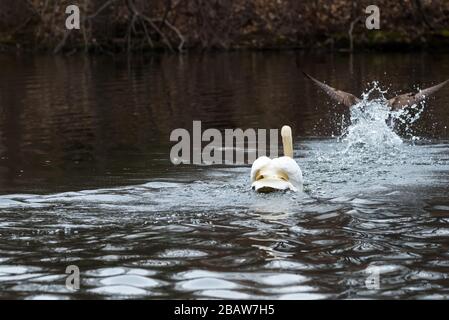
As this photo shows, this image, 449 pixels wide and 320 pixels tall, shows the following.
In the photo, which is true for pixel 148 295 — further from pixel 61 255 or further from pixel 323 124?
pixel 323 124

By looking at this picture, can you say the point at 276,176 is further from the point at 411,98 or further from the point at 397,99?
the point at 397,99

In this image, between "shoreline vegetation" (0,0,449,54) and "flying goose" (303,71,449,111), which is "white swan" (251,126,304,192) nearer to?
"flying goose" (303,71,449,111)

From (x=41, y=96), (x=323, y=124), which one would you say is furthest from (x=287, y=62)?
(x=323, y=124)

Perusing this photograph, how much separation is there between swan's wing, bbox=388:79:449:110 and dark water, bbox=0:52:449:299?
878mm

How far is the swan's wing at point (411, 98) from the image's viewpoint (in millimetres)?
18156

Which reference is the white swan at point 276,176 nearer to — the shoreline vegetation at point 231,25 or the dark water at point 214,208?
the dark water at point 214,208

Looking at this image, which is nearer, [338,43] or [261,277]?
[261,277]

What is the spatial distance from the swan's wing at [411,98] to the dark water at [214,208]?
2.88ft

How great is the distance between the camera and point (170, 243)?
38.3 ft

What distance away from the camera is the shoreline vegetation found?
48969 mm

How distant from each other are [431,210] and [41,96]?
68.1 feet

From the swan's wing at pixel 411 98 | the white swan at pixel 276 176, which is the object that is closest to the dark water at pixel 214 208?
the white swan at pixel 276 176

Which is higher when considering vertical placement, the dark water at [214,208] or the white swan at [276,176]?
the white swan at [276,176]
